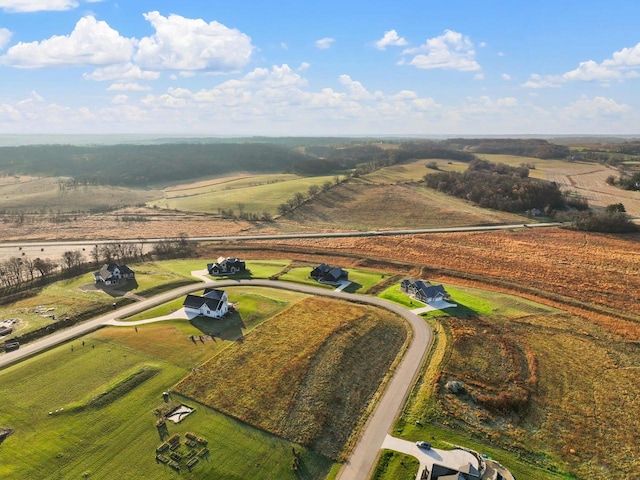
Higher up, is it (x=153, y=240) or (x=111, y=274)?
(x=111, y=274)

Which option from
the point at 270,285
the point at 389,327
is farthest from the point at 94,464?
the point at 270,285

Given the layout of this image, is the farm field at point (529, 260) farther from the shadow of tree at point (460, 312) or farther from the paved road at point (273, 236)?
the shadow of tree at point (460, 312)

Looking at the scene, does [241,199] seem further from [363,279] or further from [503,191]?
[363,279]

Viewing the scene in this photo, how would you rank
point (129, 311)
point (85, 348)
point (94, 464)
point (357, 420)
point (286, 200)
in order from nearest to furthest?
point (94, 464) < point (357, 420) < point (85, 348) < point (129, 311) < point (286, 200)

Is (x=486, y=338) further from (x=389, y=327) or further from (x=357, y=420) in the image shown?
(x=357, y=420)

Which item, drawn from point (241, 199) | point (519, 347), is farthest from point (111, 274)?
point (241, 199)

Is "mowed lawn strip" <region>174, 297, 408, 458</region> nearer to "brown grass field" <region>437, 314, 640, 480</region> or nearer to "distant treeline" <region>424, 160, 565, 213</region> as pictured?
"brown grass field" <region>437, 314, 640, 480</region>

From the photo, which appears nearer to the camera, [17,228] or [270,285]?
[270,285]
